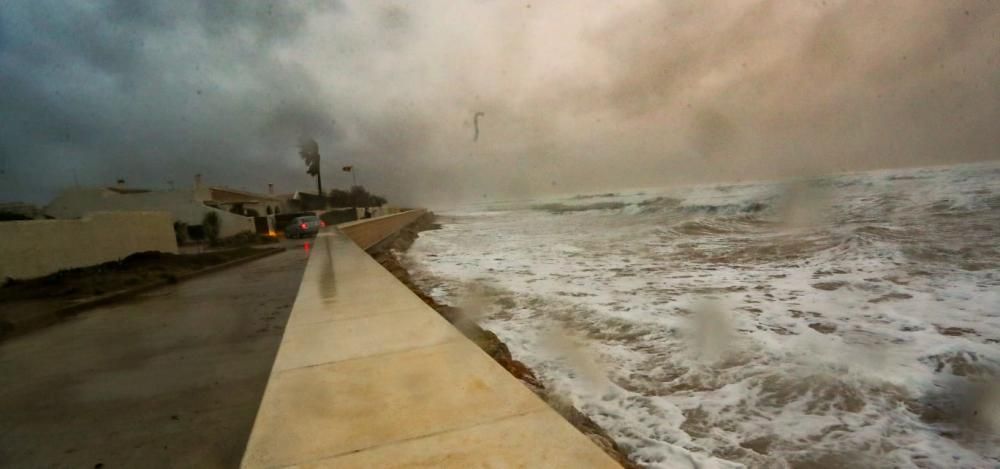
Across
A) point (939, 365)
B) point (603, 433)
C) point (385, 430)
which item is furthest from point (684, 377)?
point (385, 430)

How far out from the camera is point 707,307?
26.3ft

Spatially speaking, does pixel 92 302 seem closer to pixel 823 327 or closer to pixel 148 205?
pixel 823 327

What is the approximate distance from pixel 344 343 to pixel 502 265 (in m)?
11.5

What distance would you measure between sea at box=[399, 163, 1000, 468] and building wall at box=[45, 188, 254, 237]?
70.6 ft

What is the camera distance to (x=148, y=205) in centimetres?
3123

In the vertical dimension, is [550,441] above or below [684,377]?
above

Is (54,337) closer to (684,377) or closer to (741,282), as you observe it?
(684,377)

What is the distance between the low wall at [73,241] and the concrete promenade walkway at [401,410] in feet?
38.3

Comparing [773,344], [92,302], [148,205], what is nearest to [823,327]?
[773,344]

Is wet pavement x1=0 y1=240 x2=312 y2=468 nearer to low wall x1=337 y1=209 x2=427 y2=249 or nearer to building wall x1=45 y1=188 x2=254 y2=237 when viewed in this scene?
low wall x1=337 y1=209 x2=427 y2=249

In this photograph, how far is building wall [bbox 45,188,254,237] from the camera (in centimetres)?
3002

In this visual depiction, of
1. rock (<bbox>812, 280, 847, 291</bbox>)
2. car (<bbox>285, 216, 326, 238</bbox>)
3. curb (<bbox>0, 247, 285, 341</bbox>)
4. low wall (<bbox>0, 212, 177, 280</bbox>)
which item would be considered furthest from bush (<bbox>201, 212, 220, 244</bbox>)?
rock (<bbox>812, 280, 847, 291</bbox>)

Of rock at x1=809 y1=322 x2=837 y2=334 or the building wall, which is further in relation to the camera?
the building wall

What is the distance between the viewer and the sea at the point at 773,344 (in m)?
3.79
